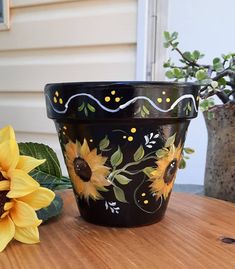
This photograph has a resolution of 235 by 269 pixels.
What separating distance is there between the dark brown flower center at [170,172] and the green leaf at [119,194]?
0.16ft

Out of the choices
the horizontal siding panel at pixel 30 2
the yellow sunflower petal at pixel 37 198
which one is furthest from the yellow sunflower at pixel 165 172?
the horizontal siding panel at pixel 30 2

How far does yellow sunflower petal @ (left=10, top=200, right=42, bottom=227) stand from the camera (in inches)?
12.9

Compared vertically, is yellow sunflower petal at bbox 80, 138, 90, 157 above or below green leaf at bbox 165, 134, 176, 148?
below

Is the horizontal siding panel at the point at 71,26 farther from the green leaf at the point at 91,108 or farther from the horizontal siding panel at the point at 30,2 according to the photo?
the green leaf at the point at 91,108

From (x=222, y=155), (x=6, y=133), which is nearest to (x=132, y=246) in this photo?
(x=6, y=133)

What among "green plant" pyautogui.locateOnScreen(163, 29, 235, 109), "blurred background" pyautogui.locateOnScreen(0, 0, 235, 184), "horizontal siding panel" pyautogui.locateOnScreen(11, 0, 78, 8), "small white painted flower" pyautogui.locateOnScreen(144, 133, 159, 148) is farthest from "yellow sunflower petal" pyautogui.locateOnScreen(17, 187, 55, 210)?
"horizontal siding panel" pyautogui.locateOnScreen(11, 0, 78, 8)

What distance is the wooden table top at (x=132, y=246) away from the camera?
0.96 ft

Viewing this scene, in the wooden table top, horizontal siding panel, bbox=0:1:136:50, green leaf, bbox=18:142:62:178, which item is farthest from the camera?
horizontal siding panel, bbox=0:1:136:50

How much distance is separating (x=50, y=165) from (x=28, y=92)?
1.94ft

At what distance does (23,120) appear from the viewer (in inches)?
40.4

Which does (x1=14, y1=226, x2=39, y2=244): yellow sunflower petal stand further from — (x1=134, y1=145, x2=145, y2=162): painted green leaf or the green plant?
the green plant

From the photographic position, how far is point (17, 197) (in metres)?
0.34

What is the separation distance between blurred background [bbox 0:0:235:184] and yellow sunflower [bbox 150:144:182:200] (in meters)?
0.52

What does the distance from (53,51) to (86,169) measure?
2.21 ft
